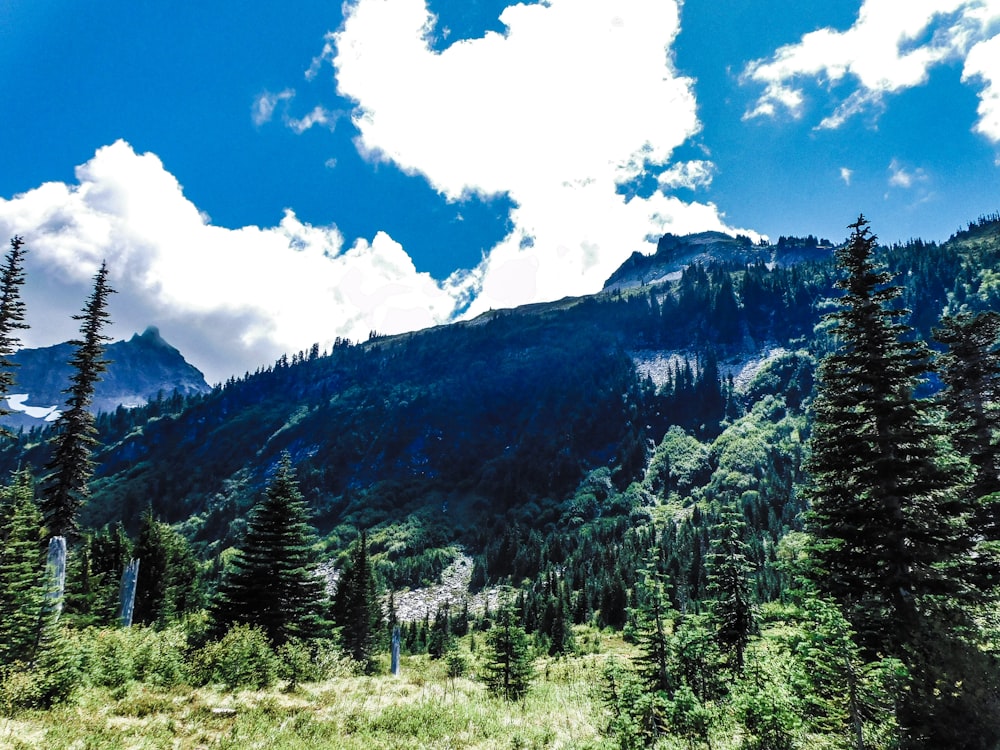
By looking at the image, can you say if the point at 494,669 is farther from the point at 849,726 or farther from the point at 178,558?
the point at 178,558

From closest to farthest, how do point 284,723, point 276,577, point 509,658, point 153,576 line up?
1. point 284,723
2. point 276,577
3. point 509,658
4. point 153,576

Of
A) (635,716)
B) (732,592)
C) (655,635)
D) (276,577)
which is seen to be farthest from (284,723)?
(732,592)

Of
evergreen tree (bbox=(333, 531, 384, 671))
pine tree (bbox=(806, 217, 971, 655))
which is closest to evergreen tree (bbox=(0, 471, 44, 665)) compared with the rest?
evergreen tree (bbox=(333, 531, 384, 671))

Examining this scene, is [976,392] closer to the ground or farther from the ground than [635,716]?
farther from the ground

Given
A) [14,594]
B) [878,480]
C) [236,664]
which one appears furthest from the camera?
[14,594]

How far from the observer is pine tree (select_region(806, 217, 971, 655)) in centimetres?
1293

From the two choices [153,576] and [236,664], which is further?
[153,576]

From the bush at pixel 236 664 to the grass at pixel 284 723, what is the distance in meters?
1.10

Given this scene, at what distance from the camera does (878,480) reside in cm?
1415

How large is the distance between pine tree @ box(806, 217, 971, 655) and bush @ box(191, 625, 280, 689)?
62.4 ft

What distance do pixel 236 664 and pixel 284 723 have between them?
538 cm

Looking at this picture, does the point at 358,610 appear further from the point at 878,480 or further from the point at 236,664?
the point at 878,480

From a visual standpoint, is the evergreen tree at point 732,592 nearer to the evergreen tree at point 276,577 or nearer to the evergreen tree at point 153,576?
the evergreen tree at point 276,577

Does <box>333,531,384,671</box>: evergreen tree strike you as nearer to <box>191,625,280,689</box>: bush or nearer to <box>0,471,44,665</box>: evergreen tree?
<box>0,471,44,665</box>: evergreen tree
